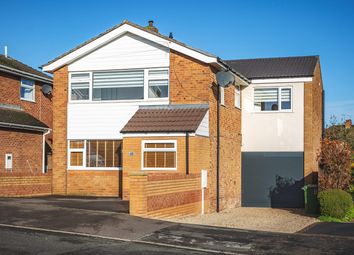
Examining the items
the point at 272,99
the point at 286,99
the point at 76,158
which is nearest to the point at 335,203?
the point at 286,99

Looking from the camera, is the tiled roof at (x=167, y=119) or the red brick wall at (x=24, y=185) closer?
the tiled roof at (x=167, y=119)

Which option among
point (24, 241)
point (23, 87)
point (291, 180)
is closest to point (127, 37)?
point (23, 87)

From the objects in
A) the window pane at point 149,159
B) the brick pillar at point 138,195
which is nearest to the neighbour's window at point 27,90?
the window pane at point 149,159

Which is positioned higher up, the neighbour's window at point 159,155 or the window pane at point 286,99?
the window pane at point 286,99

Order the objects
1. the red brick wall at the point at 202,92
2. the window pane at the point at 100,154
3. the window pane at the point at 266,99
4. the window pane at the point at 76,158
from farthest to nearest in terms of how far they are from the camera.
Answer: the window pane at the point at 266,99, the window pane at the point at 76,158, the window pane at the point at 100,154, the red brick wall at the point at 202,92

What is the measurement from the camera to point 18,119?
24297mm

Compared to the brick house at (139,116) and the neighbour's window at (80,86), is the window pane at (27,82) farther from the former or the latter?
the neighbour's window at (80,86)

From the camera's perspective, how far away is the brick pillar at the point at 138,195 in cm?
1453

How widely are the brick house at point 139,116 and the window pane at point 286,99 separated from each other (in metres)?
2.61

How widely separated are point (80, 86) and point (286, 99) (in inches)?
354

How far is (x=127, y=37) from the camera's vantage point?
21.3 meters

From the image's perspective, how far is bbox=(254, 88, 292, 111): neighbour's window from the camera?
24641mm

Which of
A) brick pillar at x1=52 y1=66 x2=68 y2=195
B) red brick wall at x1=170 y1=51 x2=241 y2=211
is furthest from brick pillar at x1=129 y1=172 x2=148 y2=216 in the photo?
brick pillar at x1=52 y1=66 x2=68 y2=195

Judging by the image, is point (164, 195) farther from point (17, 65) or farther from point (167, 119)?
point (17, 65)
